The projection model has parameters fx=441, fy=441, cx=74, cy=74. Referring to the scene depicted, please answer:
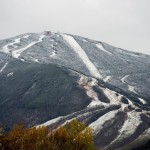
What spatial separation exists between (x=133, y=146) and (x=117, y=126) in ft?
Answer: 90.5

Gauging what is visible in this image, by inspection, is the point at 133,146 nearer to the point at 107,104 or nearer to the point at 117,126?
the point at 117,126

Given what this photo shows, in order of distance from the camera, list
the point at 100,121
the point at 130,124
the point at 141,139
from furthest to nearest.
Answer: the point at 100,121 → the point at 130,124 → the point at 141,139

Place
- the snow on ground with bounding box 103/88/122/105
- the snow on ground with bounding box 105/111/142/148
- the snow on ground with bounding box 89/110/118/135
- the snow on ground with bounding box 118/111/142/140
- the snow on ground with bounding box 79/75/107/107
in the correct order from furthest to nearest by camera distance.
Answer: the snow on ground with bounding box 103/88/122/105 → the snow on ground with bounding box 79/75/107/107 → the snow on ground with bounding box 89/110/118/135 → the snow on ground with bounding box 118/111/142/140 → the snow on ground with bounding box 105/111/142/148

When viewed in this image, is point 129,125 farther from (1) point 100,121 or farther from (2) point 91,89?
(2) point 91,89

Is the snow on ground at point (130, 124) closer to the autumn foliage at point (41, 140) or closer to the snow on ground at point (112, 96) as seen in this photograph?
the snow on ground at point (112, 96)

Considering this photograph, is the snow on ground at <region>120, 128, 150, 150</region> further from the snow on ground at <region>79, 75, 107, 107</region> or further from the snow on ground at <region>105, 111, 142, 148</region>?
the snow on ground at <region>79, 75, 107, 107</region>

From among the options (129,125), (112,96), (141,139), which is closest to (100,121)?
(129,125)

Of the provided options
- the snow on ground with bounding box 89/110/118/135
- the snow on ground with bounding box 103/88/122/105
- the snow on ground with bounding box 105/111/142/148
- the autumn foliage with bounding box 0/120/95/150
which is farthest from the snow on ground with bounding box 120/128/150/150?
the autumn foliage with bounding box 0/120/95/150

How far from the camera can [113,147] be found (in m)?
128

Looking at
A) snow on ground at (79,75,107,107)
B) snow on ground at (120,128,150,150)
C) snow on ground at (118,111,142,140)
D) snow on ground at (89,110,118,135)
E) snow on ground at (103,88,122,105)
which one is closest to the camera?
snow on ground at (120,128,150,150)

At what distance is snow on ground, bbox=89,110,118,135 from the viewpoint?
5689 inches

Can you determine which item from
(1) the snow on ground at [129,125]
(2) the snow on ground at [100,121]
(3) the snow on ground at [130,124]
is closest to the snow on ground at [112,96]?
(2) the snow on ground at [100,121]

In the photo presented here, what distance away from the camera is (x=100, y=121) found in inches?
5940

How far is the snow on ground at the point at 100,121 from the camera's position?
144 m
